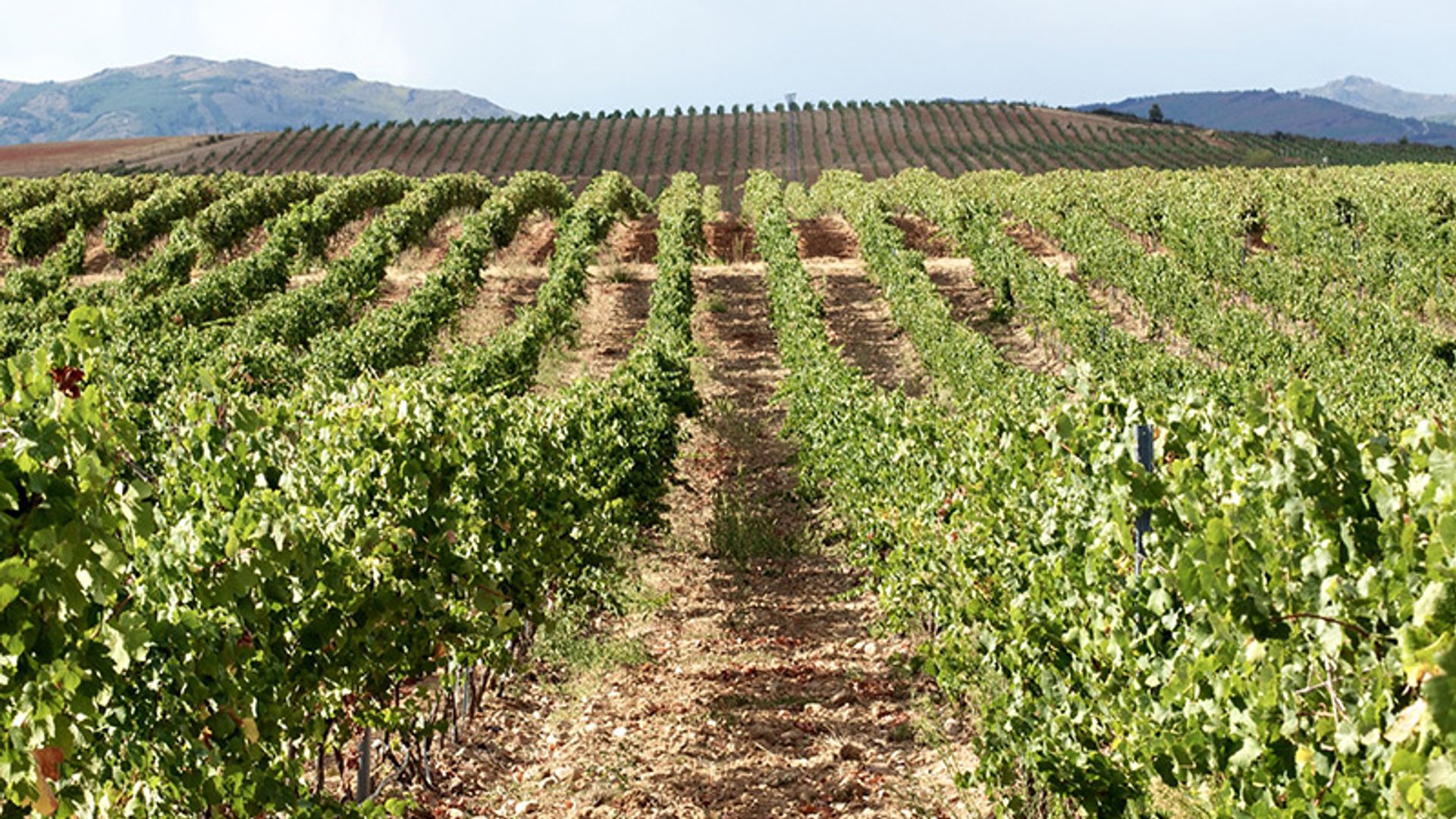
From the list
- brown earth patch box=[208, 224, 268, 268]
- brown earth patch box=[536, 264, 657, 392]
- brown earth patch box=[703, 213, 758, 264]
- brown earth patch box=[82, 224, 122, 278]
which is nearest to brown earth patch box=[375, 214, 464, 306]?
brown earth patch box=[536, 264, 657, 392]

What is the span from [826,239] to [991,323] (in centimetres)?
1425

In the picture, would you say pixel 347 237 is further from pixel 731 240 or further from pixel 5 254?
pixel 731 240

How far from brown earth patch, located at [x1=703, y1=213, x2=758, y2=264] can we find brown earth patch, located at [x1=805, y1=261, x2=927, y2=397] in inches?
119

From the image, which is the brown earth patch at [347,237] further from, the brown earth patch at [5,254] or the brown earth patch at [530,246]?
the brown earth patch at [5,254]

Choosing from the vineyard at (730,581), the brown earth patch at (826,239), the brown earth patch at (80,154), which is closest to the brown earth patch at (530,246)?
Result: the brown earth patch at (826,239)

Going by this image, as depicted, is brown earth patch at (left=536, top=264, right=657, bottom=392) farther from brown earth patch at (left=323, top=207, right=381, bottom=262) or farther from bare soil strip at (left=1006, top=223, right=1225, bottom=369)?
bare soil strip at (left=1006, top=223, right=1225, bottom=369)

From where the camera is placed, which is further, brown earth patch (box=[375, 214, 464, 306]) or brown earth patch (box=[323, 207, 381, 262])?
brown earth patch (box=[323, 207, 381, 262])

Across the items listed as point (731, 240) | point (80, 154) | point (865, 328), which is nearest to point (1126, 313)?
point (865, 328)

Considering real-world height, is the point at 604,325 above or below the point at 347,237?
below

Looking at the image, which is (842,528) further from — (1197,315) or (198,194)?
(198,194)

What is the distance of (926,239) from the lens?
3822 cm

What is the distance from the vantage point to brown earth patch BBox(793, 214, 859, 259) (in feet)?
120

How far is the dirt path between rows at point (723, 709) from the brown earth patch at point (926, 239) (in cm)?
2304

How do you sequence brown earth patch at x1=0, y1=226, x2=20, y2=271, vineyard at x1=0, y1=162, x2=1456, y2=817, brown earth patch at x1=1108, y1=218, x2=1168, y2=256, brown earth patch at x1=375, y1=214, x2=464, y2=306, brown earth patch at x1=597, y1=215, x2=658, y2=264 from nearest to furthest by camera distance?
vineyard at x1=0, y1=162, x2=1456, y2=817 < brown earth patch at x1=375, y1=214, x2=464, y2=306 < brown earth patch at x1=1108, y1=218, x2=1168, y2=256 < brown earth patch at x1=597, y1=215, x2=658, y2=264 < brown earth patch at x1=0, y1=226, x2=20, y2=271
